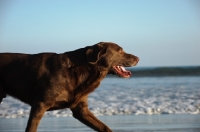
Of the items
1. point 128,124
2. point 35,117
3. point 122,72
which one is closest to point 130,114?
point 128,124

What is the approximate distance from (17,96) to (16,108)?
20.8ft

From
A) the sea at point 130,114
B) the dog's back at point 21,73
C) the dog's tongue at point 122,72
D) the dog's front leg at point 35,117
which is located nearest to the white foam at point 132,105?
the sea at point 130,114

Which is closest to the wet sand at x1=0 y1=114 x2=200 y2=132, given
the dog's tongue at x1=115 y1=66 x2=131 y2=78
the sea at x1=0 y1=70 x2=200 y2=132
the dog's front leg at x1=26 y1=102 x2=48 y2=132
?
the sea at x1=0 y1=70 x2=200 y2=132

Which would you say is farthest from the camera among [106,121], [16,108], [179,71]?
[179,71]

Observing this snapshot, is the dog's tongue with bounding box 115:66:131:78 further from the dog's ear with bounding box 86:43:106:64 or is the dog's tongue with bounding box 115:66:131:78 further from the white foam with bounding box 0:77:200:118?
the white foam with bounding box 0:77:200:118

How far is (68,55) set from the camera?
782cm

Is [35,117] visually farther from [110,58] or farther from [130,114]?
[130,114]

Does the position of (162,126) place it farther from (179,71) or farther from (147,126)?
(179,71)

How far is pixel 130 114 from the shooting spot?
42.5 feet

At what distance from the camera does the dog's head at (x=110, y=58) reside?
767cm

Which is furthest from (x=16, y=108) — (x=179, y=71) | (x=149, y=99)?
(x=179, y=71)

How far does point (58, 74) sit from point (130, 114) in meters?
5.63

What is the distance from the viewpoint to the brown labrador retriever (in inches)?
298

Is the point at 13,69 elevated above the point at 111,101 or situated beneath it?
elevated above
